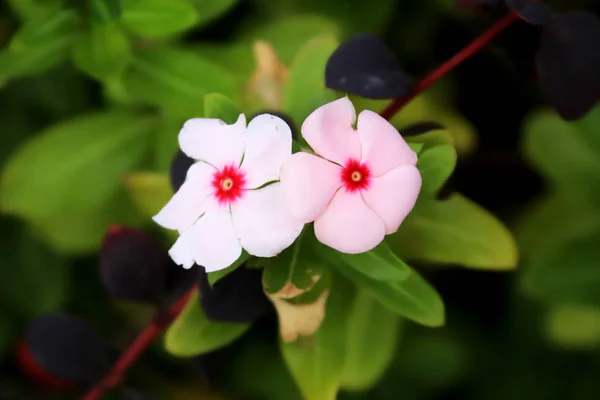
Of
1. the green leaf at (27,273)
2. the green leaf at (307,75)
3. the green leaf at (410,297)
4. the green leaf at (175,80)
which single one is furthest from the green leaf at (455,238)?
the green leaf at (27,273)

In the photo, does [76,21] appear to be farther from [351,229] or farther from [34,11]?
[351,229]

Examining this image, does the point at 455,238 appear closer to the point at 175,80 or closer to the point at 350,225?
the point at 350,225

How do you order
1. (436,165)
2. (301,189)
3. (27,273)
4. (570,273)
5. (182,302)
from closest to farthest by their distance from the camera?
1. (301,189)
2. (436,165)
3. (182,302)
4. (570,273)
5. (27,273)

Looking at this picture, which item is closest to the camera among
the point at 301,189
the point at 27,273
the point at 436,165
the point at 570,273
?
the point at 301,189

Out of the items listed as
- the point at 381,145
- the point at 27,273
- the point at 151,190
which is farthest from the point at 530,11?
the point at 27,273

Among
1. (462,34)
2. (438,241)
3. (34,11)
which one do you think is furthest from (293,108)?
(462,34)

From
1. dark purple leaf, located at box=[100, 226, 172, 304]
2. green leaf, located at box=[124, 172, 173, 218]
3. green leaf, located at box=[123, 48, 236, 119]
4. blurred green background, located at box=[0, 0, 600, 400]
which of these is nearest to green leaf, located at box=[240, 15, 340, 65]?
blurred green background, located at box=[0, 0, 600, 400]

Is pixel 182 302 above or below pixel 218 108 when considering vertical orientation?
below
